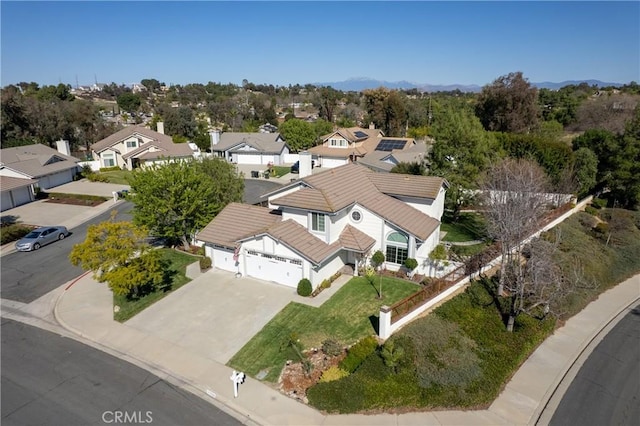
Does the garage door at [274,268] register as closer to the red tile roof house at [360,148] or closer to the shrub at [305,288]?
the shrub at [305,288]

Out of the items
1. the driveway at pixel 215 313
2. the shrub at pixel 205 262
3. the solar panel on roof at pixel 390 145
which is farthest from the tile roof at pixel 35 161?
the solar panel on roof at pixel 390 145

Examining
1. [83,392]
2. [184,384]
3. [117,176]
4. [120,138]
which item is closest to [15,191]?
[117,176]

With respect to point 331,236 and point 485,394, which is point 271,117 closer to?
point 331,236

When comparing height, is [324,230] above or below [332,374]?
above

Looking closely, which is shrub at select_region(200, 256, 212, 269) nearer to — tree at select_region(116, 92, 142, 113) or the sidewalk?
the sidewalk

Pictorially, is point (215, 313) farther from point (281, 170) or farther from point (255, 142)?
point (255, 142)

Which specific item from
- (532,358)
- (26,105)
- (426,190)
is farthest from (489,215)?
(26,105)
